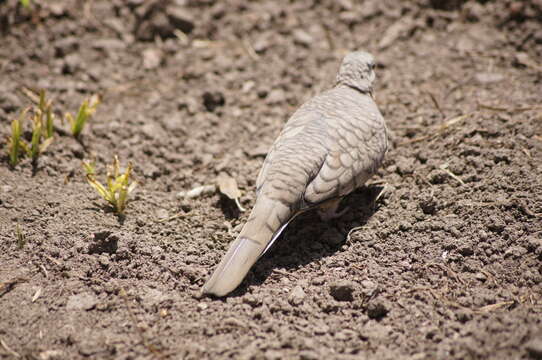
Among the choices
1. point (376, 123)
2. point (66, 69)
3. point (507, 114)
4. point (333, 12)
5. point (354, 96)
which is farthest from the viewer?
point (333, 12)

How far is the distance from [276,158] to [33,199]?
76.8 inches

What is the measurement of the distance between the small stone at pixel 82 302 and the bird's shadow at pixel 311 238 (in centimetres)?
90

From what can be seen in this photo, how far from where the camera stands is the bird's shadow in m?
3.59

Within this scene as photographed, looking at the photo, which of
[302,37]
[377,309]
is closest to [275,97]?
[302,37]

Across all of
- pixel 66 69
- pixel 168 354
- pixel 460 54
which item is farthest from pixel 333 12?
pixel 168 354

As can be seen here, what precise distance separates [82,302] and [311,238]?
1667 millimetres

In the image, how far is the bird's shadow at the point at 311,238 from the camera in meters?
3.59

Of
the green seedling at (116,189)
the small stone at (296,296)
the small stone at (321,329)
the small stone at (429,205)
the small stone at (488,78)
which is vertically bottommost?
the small stone at (321,329)

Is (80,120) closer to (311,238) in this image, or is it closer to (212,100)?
(212,100)

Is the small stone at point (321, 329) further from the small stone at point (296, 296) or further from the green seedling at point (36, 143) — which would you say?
the green seedling at point (36, 143)

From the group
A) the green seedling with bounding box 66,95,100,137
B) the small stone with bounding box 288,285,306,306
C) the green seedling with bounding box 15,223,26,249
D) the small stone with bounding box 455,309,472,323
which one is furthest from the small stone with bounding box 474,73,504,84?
the green seedling with bounding box 15,223,26,249

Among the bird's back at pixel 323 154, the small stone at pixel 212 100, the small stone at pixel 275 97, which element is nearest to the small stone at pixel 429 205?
the bird's back at pixel 323 154

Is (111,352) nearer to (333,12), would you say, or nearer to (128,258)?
(128,258)

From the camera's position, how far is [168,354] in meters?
2.95
